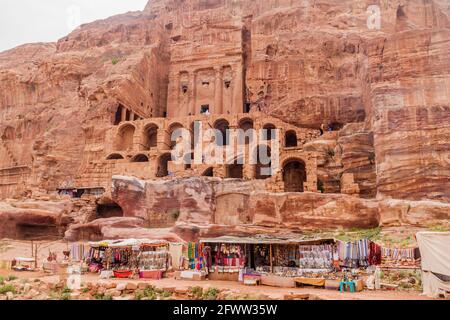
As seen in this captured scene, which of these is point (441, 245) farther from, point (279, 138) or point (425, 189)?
point (279, 138)

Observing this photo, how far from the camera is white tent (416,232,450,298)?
13.2 m

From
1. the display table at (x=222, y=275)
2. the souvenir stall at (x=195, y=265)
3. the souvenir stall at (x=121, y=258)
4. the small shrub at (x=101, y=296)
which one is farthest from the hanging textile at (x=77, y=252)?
the small shrub at (x=101, y=296)

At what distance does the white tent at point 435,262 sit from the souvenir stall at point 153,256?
10470 millimetres

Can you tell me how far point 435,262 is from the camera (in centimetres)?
1343

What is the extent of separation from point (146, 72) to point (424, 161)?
33.9 meters

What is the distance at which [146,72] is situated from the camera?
4853 cm

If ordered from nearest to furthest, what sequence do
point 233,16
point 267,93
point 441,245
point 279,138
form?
point 441,245 < point 279,138 < point 267,93 < point 233,16

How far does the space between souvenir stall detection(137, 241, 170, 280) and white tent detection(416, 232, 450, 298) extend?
34.3 feet

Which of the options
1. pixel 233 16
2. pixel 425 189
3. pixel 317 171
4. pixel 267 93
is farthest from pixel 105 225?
pixel 233 16

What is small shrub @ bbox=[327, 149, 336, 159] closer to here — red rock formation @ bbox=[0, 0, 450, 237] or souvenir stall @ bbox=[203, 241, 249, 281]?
red rock formation @ bbox=[0, 0, 450, 237]

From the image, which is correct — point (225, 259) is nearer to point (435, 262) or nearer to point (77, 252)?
point (435, 262)

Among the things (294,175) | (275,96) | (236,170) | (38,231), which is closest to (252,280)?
(294,175)

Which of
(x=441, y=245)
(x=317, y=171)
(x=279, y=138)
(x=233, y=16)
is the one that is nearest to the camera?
(x=441, y=245)
